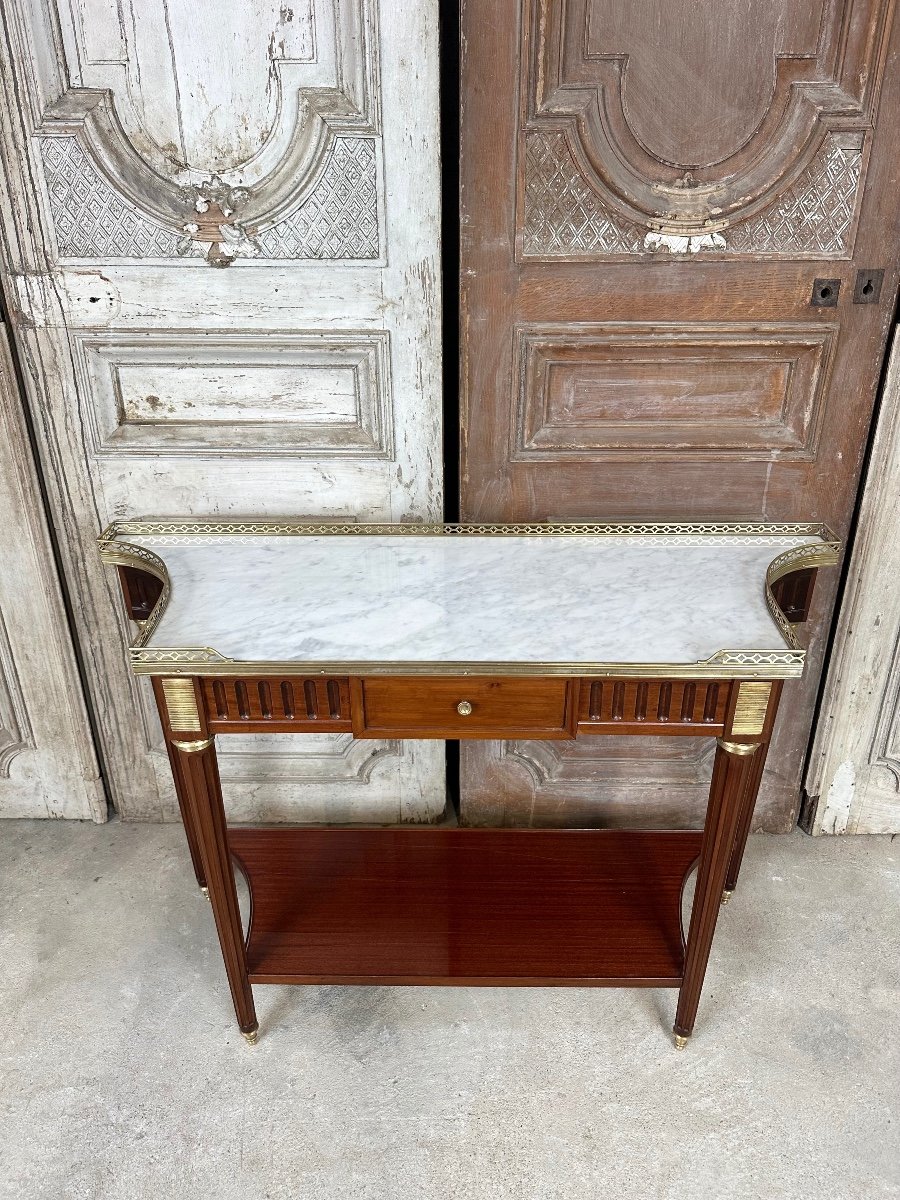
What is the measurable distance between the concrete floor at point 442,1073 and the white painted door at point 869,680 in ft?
0.73

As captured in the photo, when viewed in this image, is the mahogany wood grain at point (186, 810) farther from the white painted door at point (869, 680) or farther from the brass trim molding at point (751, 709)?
the white painted door at point (869, 680)

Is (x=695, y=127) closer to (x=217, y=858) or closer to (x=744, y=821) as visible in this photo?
(x=744, y=821)

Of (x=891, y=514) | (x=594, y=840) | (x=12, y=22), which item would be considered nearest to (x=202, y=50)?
(x=12, y=22)

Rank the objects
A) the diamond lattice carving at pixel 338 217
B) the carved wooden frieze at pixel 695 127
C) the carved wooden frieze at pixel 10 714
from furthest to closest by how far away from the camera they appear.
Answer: the carved wooden frieze at pixel 10 714 < the diamond lattice carving at pixel 338 217 < the carved wooden frieze at pixel 695 127

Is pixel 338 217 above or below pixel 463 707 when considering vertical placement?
above

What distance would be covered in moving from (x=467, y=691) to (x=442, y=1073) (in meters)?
0.89

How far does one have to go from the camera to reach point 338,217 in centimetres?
183

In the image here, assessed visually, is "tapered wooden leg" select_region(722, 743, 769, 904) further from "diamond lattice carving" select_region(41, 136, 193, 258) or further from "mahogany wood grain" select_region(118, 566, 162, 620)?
"diamond lattice carving" select_region(41, 136, 193, 258)

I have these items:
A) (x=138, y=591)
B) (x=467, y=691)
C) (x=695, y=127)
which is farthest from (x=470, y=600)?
(x=695, y=127)

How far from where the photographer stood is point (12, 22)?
1.67m

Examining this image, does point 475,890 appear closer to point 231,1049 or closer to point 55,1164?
point 231,1049

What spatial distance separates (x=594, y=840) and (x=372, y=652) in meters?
1.04

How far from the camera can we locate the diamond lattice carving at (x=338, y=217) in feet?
5.85

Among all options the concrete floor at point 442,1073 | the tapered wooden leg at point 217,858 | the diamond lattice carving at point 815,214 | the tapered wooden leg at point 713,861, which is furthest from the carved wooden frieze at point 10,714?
the diamond lattice carving at point 815,214
